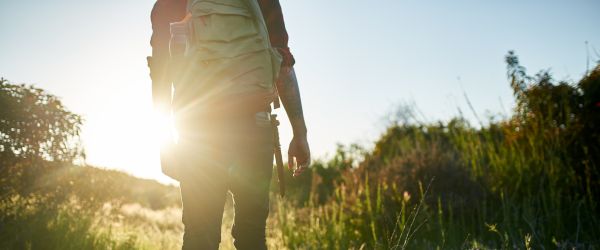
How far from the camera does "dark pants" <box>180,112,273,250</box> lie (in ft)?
4.74

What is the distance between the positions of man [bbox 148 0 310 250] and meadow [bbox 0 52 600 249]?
1925 millimetres

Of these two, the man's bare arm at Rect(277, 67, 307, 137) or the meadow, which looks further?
the meadow

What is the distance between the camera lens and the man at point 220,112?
4.75ft

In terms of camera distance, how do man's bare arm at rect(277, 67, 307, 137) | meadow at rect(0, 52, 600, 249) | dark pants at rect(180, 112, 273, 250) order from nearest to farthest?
dark pants at rect(180, 112, 273, 250) < man's bare arm at rect(277, 67, 307, 137) < meadow at rect(0, 52, 600, 249)

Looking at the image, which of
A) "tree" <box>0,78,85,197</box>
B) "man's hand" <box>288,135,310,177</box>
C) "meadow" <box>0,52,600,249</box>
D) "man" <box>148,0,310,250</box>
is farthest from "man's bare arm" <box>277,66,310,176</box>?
"tree" <box>0,78,85,197</box>

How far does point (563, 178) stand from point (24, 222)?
18.4 ft

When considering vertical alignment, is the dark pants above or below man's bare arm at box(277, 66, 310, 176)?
below

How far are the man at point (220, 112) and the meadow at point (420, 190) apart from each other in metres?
1.92

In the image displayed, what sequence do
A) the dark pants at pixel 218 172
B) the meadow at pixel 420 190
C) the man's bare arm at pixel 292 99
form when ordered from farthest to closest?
1. the meadow at pixel 420 190
2. the man's bare arm at pixel 292 99
3. the dark pants at pixel 218 172

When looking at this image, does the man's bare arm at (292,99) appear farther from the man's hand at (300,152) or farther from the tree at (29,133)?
the tree at (29,133)

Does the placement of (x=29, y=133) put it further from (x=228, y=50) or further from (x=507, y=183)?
(x=507, y=183)

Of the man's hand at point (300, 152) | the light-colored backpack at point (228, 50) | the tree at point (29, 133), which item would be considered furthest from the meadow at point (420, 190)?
the light-colored backpack at point (228, 50)

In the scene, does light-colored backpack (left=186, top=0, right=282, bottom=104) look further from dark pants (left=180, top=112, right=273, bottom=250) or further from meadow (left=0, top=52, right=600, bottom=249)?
meadow (left=0, top=52, right=600, bottom=249)

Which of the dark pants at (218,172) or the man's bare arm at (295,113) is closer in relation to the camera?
the dark pants at (218,172)
